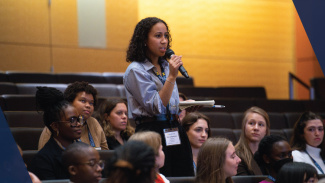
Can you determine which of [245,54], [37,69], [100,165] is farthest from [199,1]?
[100,165]

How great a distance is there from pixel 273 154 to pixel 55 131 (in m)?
1.07

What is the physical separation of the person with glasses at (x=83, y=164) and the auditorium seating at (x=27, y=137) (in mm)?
826

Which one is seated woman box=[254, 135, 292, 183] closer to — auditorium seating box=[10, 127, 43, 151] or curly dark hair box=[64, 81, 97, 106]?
curly dark hair box=[64, 81, 97, 106]

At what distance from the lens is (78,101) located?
2781 millimetres

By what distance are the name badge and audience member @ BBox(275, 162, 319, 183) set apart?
456 millimetres

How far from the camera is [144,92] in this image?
207cm

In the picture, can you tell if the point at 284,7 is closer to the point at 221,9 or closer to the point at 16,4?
the point at 221,9

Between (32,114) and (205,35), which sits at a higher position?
(205,35)

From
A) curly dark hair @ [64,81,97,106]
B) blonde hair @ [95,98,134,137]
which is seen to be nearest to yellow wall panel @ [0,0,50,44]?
blonde hair @ [95,98,134,137]

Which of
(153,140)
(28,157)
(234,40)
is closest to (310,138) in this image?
(153,140)

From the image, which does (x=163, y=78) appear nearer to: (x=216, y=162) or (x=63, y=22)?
(x=216, y=162)

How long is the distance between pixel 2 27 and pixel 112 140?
246 centimetres

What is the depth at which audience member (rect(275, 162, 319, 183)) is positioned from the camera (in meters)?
1.97

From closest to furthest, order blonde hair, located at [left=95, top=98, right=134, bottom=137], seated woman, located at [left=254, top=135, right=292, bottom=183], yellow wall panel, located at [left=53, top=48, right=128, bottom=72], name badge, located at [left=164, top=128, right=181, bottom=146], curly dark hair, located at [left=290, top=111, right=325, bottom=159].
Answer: name badge, located at [left=164, top=128, right=181, bottom=146] < seated woman, located at [left=254, top=135, right=292, bottom=183] < blonde hair, located at [left=95, top=98, right=134, bottom=137] < curly dark hair, located at [left=290, top=111, right=325, bottom=159] < yellow wall panel, located at [left=53, top=48, right=128, bottom=72]
